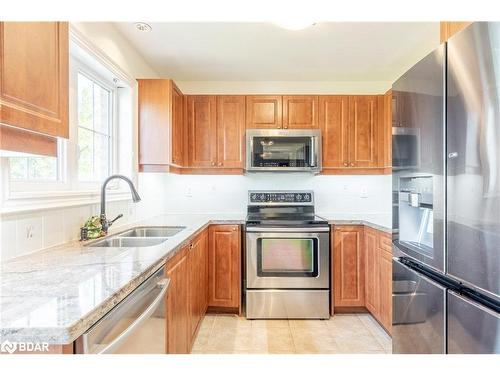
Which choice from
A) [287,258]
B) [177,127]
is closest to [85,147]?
[177,127]

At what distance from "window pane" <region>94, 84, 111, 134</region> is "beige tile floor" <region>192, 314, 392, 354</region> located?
1.89m

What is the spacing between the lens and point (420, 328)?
54.9 inches

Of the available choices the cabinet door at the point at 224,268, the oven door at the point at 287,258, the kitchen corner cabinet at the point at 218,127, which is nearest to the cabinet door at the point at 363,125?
the oven door at the point at 287,258

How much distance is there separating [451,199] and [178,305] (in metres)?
1.49

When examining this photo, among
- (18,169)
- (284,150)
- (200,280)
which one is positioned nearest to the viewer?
(18,169)

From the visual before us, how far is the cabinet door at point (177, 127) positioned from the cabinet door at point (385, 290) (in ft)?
6.72

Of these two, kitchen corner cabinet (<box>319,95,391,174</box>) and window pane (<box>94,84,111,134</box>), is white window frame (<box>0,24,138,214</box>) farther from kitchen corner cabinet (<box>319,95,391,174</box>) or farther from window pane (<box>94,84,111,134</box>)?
kitchen corner cabinet (<box>319,95,391,174</box>)

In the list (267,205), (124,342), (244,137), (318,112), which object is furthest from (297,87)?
(124,342)

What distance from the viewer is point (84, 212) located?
180 cm

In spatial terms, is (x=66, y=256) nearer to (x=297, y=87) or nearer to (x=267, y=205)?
(x=267, y=205)

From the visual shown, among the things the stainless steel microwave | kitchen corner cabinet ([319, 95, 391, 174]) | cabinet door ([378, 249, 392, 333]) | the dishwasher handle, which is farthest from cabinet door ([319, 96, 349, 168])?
the dishwasher handle

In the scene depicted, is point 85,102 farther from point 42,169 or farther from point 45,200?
point 45,200

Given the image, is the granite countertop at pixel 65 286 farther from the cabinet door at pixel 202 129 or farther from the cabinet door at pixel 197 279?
the cabinet door at pixel 202 129
